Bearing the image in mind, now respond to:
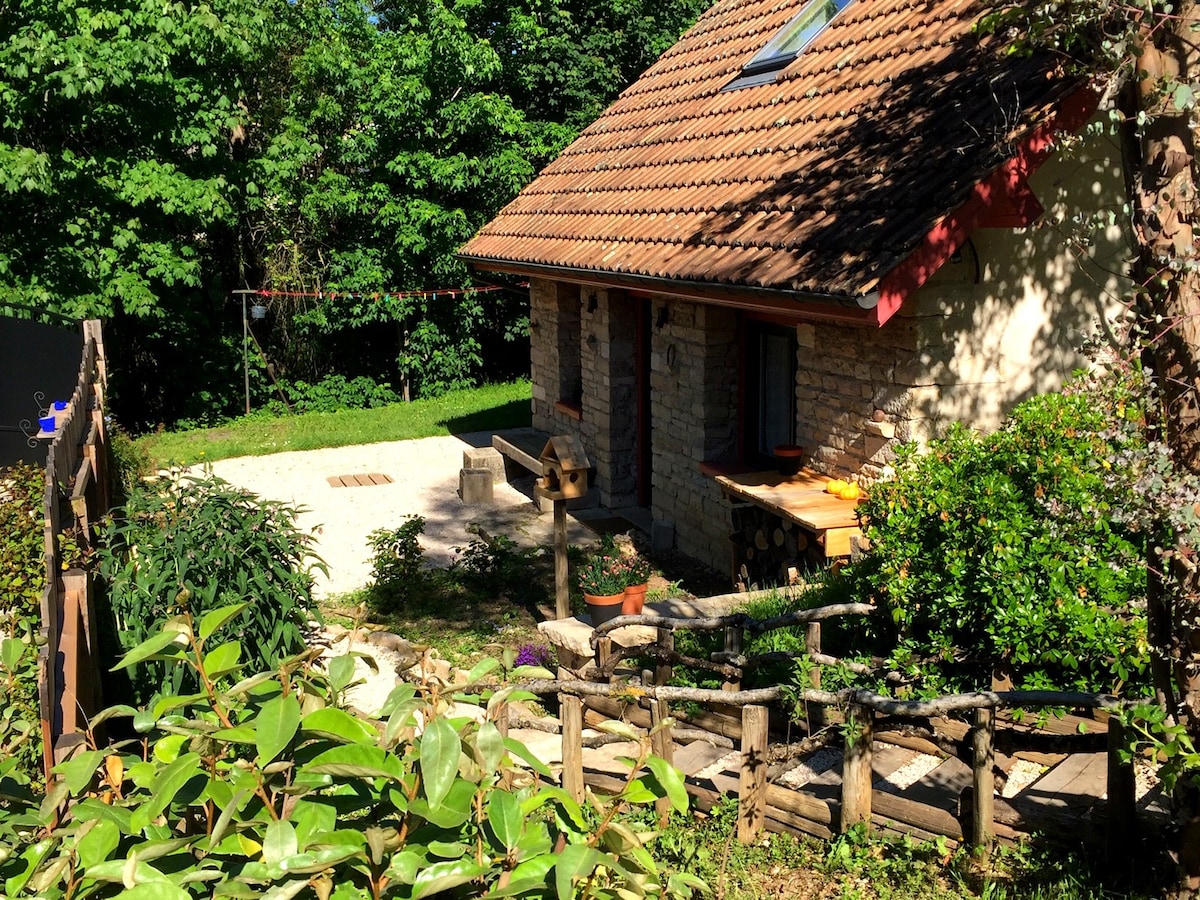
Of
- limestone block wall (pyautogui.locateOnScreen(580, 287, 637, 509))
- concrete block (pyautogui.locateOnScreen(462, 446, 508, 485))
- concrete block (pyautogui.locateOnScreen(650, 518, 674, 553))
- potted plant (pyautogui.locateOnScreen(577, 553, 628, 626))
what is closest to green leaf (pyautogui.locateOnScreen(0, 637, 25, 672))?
potted plant (pyautogui.locateOnScreen(577, 553, 628, 626))

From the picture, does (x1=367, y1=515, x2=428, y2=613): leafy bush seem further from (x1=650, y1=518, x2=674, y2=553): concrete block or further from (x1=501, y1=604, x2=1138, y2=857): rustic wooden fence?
(x1=501, y1=604, x2=1138, y2=857): rustic wooden fence

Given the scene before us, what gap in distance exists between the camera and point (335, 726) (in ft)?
6.23

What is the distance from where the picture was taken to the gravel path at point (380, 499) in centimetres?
1108

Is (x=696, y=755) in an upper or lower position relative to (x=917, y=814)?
lower

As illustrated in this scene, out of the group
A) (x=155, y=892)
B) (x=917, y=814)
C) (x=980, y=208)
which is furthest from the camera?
(x=980, y=208)

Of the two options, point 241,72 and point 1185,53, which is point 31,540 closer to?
point 1185,53

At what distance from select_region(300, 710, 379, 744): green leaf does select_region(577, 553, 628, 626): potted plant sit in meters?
5.91

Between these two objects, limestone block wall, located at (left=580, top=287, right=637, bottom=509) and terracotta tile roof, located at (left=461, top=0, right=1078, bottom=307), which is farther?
limestone block wall, located at (left=580, top=287, right=637, bottom=509)

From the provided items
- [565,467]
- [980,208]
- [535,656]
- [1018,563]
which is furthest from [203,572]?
[980,208]

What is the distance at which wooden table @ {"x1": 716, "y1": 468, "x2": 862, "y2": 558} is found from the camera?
7.54 metres

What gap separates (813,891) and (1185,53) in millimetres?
3068

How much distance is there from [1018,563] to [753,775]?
5.19 feet

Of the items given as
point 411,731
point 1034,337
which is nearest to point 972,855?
point 411,731

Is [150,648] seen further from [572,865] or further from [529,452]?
[529,452]
